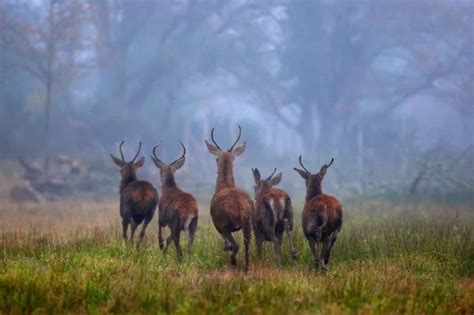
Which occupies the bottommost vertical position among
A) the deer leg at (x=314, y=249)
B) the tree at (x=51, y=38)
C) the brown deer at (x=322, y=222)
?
the deer leg at (x=314, y=249)

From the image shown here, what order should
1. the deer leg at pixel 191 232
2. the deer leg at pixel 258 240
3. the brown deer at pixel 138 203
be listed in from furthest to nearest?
the brown deer at pixel 138 203 < the deer leg at pixel 191 232 < the deer leg at pixel 258 240

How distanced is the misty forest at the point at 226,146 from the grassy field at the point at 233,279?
1.4 inches

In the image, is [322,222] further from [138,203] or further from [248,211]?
[138,203]

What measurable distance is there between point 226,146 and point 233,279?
39.5 m

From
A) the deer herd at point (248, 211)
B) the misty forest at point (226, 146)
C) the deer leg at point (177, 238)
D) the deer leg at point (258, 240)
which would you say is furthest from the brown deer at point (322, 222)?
the deer leg at point (177, 238)

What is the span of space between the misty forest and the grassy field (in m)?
0.03

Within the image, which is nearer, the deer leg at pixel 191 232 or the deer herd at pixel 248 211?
the deer herd at pixel 248 211

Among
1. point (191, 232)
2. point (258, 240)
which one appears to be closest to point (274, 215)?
point (258, 240)

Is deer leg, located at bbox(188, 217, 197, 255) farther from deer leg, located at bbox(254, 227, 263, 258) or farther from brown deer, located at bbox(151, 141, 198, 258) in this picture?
A: deer leg, located at bbox(254, 227, 263, 258)

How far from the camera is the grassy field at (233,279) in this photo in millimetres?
6413

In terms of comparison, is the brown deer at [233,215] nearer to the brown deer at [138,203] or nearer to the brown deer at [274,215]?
the brown deer at [274,215]

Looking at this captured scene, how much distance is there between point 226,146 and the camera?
46.9 metres

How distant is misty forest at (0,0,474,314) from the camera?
23.4 ft

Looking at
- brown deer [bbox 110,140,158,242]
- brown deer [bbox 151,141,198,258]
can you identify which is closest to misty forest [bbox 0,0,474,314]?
brown deer [bbox 110,140,158,242]
